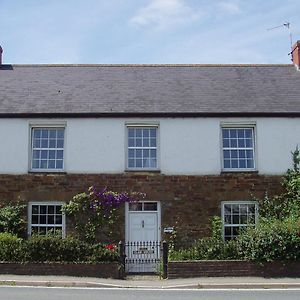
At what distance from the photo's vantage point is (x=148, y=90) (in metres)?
21.1

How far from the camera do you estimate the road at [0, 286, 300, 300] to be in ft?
39.5

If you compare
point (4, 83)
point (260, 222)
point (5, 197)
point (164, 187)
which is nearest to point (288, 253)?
point (260, 222)

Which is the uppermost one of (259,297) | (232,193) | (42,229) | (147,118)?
(147,118)

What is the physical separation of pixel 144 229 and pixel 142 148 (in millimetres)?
2936

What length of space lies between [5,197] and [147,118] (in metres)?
5.82

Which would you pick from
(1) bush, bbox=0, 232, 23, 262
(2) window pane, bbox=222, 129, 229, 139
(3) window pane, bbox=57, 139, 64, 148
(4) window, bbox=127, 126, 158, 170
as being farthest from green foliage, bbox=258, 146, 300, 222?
(1) bush, bbox=0, 232, 23, 262

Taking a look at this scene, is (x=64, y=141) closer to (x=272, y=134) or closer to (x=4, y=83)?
(x=4, y=83)

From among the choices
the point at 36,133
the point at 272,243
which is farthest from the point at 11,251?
the point at 272,243

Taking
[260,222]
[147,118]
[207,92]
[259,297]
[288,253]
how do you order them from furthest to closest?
[207,92]
[147,118]
[260,222]
[288,253]
[259,297]

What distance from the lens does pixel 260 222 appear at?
717 inches

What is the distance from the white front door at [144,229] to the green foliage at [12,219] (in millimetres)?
3745

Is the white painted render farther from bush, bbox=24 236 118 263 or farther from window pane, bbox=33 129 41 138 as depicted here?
bush, bbox=24 236 118 263

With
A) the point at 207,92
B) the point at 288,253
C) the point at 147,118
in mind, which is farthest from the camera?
the point at 207,92

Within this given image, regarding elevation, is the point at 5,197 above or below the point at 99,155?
below
